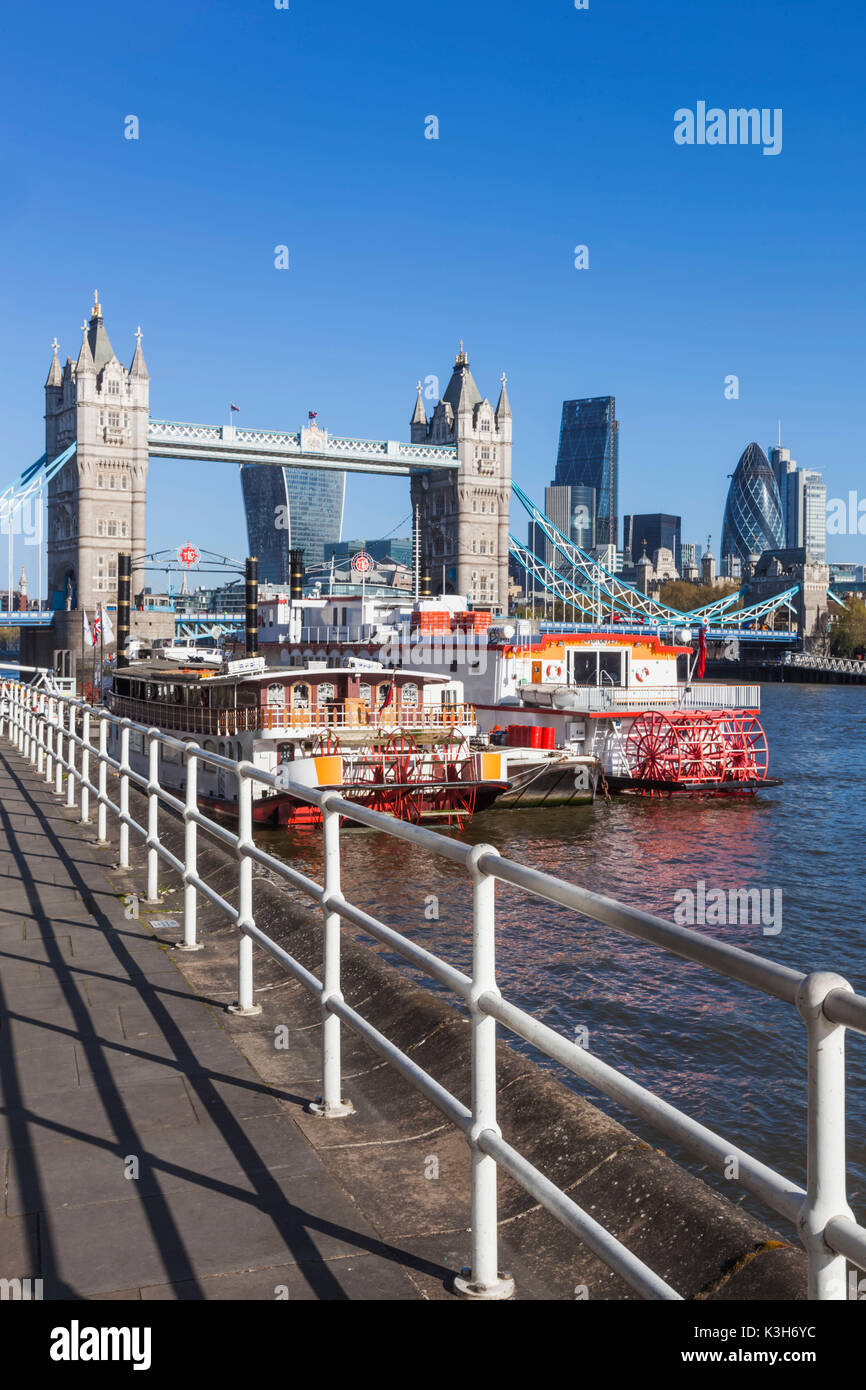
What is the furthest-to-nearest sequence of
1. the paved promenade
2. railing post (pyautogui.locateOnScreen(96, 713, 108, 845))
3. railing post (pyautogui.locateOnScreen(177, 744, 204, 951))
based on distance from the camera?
railing post (pyautogui.locateOnScreen(96, 713, 108, 845))
railing post (pyautogui.locateOnScreen(177, 744, 204, 951))
the paved promenade

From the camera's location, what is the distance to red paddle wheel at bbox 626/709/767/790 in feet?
117

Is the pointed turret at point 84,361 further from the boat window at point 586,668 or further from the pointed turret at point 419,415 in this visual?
the boat window at point 586,668

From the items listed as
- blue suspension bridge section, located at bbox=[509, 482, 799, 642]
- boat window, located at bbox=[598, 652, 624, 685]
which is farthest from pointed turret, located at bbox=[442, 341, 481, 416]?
boat window, located at bbox=[598, 652, 624, 685]

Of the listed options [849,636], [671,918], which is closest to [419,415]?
[849,636]

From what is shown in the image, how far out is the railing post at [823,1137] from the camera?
2291mm

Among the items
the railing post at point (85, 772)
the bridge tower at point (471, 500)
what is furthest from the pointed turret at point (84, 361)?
the railing post at point (85, 772)

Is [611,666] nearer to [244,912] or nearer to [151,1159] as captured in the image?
[244,912]

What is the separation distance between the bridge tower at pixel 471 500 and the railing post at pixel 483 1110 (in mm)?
127505

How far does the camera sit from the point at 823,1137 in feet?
7.64

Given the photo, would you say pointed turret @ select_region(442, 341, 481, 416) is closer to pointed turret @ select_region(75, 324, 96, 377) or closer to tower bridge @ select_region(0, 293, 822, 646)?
tower bridge @ select_region(0, 293, 822, 646)

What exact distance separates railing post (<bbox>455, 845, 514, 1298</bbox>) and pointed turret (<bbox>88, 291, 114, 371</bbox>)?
4785 inches

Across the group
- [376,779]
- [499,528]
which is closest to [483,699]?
[376,779]

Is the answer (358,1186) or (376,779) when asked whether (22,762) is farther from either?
(358,1186)
